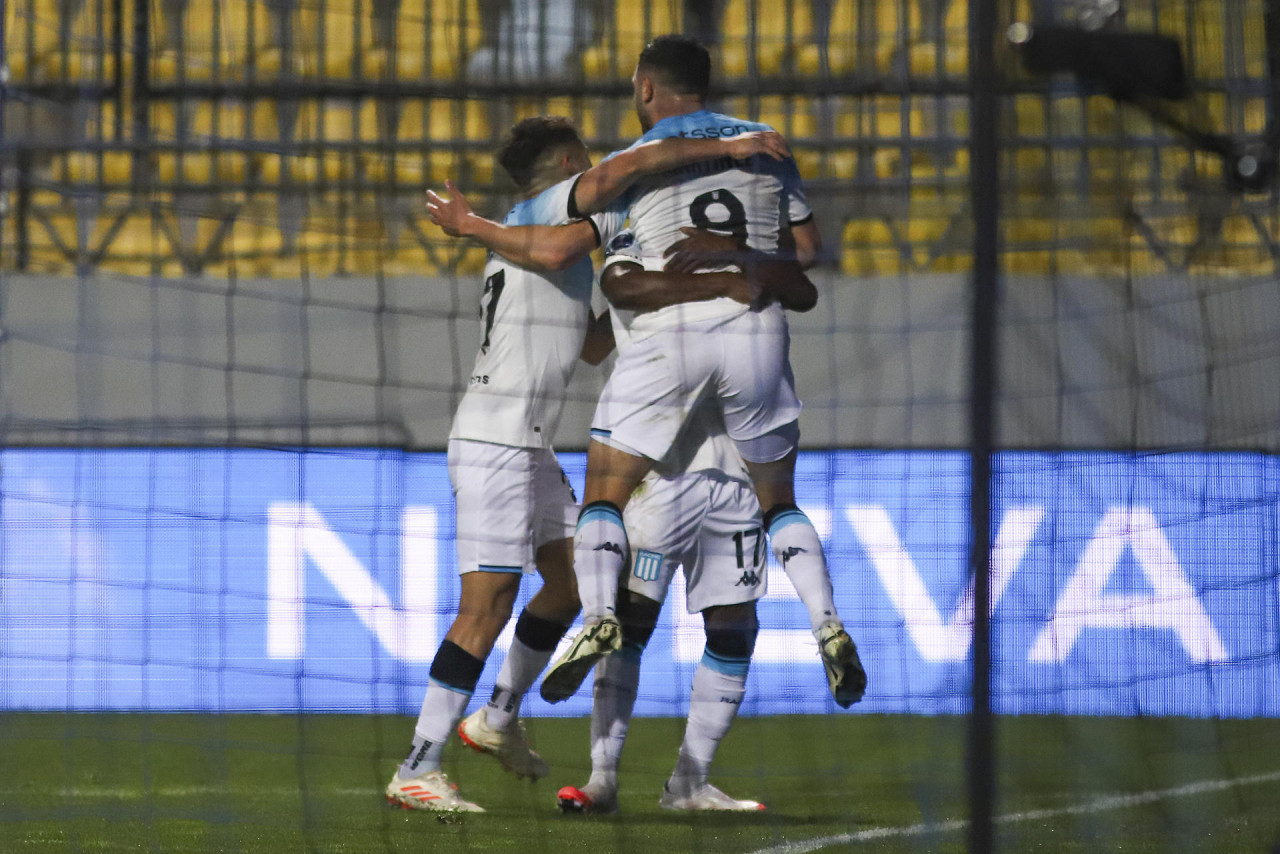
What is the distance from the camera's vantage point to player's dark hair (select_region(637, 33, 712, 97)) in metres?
3.18

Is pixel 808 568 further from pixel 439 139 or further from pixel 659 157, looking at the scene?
pixel 439 139

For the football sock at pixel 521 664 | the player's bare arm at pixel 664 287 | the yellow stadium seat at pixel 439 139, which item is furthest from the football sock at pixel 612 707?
the yellow stadium seat at pixel 439 139

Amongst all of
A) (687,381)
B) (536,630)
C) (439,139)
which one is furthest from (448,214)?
(439,139)

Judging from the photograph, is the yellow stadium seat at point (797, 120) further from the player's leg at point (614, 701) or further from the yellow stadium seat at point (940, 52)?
the player's leg at point (614, 701)

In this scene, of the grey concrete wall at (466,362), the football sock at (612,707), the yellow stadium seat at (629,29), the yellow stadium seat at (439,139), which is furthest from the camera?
the yellow stadium seat at (439,139)

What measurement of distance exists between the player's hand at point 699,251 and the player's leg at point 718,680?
2.37 feet

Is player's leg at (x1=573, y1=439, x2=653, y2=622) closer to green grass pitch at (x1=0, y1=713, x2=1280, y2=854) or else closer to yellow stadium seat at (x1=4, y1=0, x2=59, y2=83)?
green grass pitch at (x1=0, y1=713, x2=1280, y2=854)

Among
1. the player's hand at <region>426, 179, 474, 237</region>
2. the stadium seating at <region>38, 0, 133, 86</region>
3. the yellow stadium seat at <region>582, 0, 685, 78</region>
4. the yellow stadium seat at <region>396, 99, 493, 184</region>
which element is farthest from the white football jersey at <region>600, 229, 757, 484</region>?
the stadium seating at <region>38, 0, 133, 86</region>

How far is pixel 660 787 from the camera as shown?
3.84 meters

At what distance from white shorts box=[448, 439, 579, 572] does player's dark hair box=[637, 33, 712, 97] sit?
35.5 inches

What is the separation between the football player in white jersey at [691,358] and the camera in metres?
3.07

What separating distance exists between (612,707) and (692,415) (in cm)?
64

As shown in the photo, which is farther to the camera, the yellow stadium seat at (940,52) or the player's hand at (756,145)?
the yellow stadium seat at (940,52)

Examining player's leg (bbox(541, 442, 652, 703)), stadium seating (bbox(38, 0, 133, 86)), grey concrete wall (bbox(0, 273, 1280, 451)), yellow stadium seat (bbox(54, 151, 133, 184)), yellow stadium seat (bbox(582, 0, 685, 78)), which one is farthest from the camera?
stadium seating (bbox(38, 0, 133, 86))
